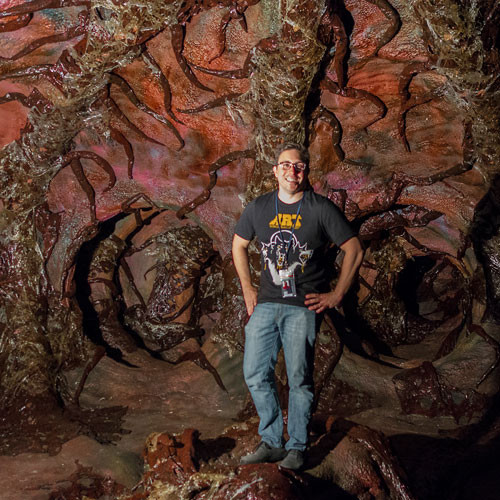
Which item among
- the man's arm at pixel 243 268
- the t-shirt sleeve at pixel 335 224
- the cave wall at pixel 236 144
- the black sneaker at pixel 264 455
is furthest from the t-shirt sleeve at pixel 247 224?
the cave wall at pixel 236 144

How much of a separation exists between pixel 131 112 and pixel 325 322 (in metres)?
2.18

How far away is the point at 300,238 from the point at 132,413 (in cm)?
273

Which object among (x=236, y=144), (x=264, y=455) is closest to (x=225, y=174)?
(x=236, y=144)

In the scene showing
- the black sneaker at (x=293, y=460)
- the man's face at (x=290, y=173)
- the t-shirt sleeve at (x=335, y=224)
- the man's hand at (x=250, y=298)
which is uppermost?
the man's face at (x=290, y=173)

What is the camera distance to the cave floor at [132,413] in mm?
4012

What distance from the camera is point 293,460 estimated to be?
288 cm

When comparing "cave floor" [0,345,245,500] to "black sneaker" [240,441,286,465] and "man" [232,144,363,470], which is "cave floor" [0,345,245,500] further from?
"man" [232,144,363,470]

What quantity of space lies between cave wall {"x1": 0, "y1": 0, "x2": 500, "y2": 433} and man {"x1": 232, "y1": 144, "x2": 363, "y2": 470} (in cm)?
168

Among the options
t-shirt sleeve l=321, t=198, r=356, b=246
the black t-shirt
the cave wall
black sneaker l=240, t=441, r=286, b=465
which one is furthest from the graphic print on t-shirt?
the cave wall

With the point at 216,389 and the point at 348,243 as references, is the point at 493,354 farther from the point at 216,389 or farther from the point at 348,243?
the point at 348,243

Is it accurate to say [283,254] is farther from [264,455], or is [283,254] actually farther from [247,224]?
[264,455]

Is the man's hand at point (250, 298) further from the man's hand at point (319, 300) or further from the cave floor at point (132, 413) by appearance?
the cave floor at point (132, 413)

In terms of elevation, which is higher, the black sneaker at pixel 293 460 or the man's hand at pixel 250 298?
the man's hand at pixel 250 298

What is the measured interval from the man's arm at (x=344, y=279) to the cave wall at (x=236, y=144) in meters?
1.82
